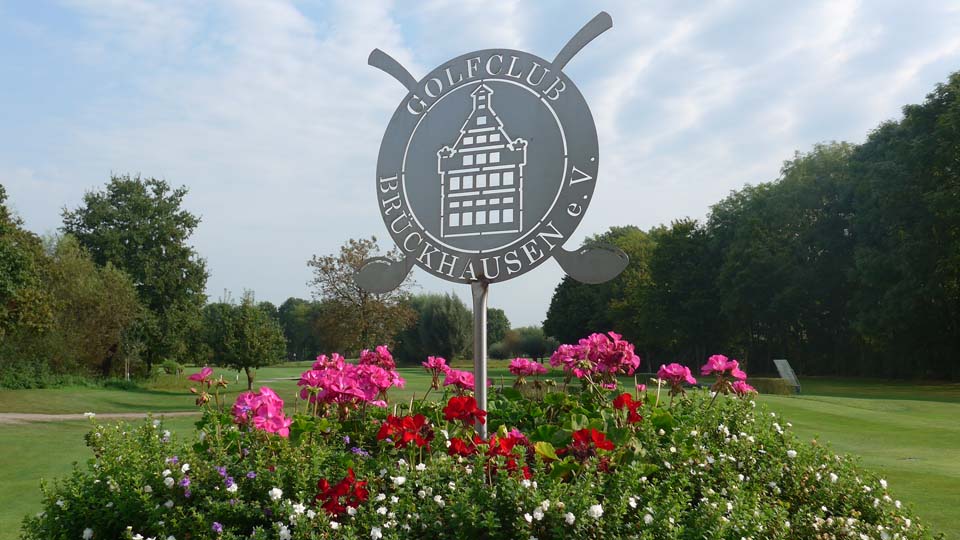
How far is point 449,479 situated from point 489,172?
2105 mm

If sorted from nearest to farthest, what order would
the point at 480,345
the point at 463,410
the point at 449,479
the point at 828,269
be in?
the point at 449,479
the point at 463,410
the point at 480,345
the point at 828,269

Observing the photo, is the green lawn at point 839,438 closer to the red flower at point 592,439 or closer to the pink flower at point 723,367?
the pink flower at point 723,367

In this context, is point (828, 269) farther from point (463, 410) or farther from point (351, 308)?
point (463, 410)

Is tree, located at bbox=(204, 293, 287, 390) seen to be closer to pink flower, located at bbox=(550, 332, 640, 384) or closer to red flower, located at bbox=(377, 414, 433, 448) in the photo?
pink flower, located at bbox=(550, 332, 640, 384)

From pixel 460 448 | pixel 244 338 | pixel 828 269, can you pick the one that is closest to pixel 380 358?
pixel 460 448

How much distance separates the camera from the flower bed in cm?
301

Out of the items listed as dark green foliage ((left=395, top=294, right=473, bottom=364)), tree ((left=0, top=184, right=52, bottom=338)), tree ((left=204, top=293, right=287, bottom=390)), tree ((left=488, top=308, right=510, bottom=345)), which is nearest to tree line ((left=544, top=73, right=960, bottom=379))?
dark green foliage ((left=395, top=294, right=473, bottom=364))

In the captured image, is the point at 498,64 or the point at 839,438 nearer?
the point at 498,64

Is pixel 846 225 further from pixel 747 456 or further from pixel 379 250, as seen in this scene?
pixel 747 456

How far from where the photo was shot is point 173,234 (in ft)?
125

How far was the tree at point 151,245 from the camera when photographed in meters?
37.0

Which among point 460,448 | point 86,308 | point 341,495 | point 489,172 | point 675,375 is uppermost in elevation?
point 86,308

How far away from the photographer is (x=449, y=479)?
332 centimetres

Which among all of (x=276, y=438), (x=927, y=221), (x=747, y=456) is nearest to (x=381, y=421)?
(x=276, y=438)
